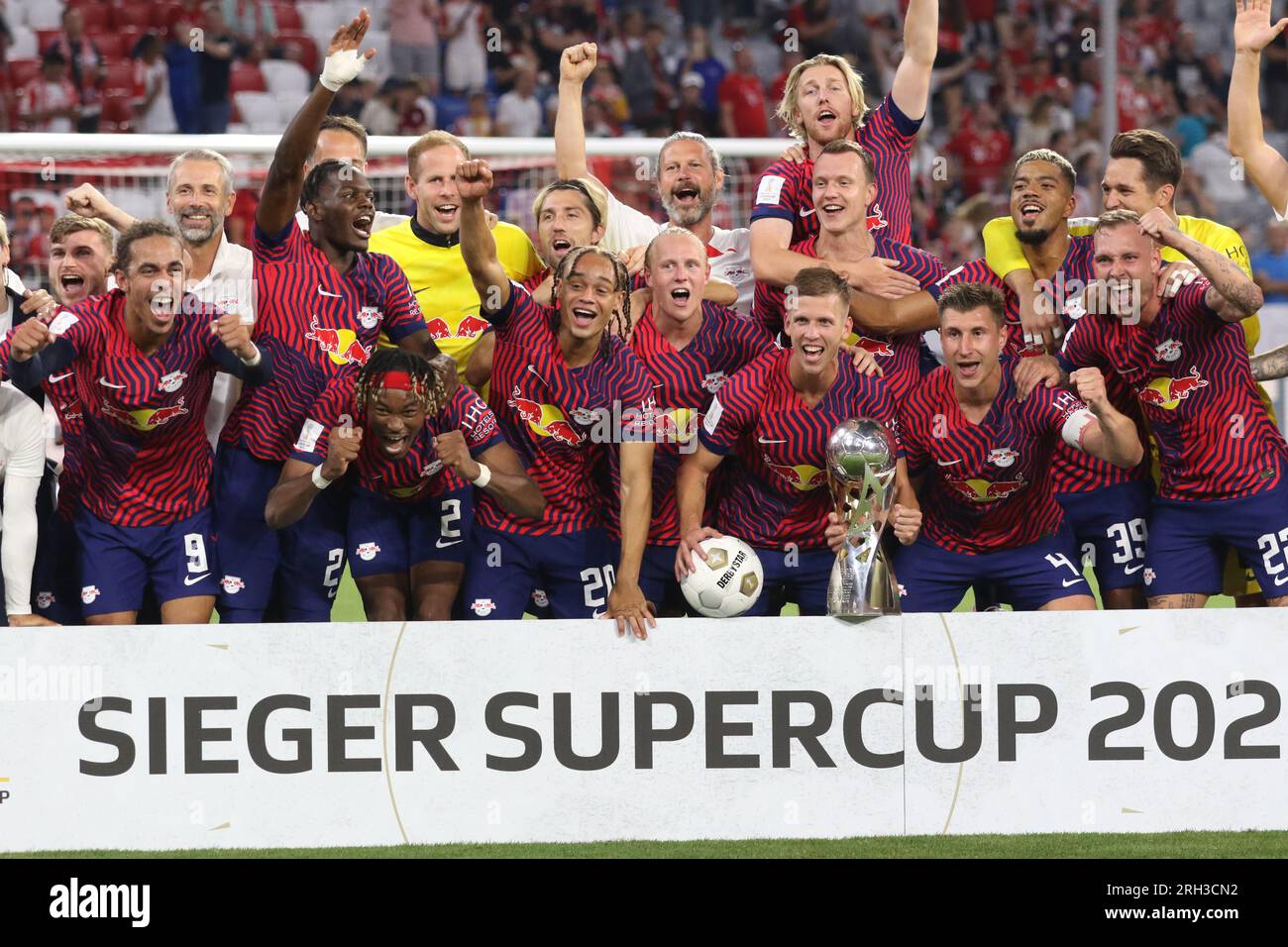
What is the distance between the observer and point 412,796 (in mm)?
5066

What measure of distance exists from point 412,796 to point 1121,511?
105 inches

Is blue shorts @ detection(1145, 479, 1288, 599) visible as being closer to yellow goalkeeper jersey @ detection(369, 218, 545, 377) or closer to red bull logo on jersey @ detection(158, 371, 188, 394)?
yellow goalkeeper jersey @ detection(369, 218, 545, 377)

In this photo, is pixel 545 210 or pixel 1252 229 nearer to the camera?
pixel 545 210

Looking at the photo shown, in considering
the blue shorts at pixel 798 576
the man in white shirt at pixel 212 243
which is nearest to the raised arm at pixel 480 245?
the man in white shirt at pixel 212 243

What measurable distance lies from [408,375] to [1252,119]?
3.03 m

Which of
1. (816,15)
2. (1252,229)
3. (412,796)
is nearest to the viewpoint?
(412,796)

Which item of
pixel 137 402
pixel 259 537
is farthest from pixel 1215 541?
pixel 137 402

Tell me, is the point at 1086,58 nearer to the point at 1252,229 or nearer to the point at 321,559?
the point at 1252,229

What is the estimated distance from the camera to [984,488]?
5.81 m

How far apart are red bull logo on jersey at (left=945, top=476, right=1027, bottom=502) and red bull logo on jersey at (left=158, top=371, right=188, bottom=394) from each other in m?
2.52

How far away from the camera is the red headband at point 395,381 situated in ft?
17.8

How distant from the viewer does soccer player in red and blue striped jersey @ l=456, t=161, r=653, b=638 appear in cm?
568

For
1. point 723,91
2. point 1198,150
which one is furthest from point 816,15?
point 1198,150

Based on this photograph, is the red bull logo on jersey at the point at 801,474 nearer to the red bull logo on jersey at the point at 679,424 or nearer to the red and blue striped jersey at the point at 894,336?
the red bull logo on jersey at the point at 679,424
